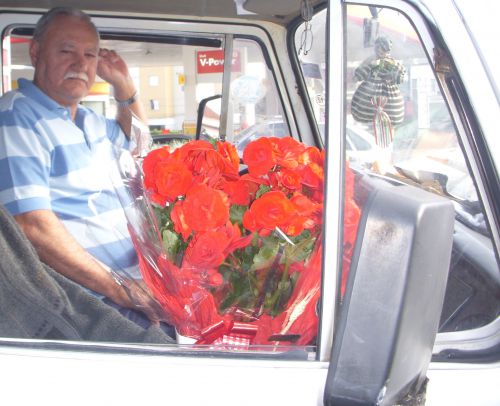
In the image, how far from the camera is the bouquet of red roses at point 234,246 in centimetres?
131

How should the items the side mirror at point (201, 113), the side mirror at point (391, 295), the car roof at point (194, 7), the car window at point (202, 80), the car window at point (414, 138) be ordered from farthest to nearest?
1. the side mirror at point (201, 113)
2. the car window at point (202, 80)
3. the car roof at point (194, 7)
4. the car window at point (414, 138)
5. the side mirror at point (391, 295)

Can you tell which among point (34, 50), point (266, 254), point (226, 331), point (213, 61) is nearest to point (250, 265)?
point (266, 254)

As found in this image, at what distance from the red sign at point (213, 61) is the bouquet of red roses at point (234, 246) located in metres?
1.46

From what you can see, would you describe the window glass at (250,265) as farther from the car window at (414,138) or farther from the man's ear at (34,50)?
the man's ear at (34,50)

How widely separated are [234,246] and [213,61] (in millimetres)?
1728

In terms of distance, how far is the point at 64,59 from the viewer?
2.28 metres

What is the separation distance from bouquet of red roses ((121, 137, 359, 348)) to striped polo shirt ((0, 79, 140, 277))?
0.41 meters

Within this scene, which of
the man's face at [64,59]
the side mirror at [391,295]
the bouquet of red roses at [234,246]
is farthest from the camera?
the man's face at [64,59]

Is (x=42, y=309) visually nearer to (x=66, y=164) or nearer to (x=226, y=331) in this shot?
(x=226, y=331)

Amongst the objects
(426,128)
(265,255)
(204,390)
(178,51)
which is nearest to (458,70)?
(426,128)

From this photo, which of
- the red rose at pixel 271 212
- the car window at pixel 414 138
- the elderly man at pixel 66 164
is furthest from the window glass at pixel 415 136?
the elderly man at pixel 66 164

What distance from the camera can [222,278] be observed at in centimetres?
137

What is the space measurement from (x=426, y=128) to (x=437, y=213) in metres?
0.39

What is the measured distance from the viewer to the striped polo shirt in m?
1.92
